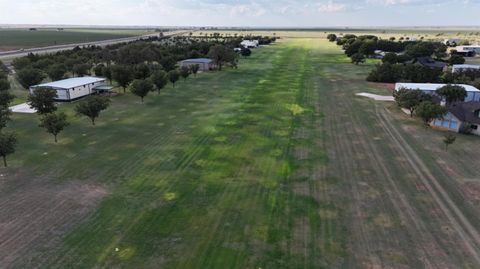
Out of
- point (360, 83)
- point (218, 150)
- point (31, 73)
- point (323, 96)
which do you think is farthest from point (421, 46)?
point (31, 73)

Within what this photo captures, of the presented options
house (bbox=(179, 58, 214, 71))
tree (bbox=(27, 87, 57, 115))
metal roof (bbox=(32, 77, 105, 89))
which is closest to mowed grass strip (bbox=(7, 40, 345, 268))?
tree (bbox=(27, 87, 57, 115))

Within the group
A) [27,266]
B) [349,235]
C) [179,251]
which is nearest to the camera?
[27,266]

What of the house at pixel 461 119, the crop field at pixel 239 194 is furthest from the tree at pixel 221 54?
the house at pixel 461 119

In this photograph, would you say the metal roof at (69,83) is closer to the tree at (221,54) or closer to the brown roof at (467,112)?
the tree at (221,54)

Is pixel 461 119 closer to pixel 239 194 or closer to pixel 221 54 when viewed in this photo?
pixel 239 194

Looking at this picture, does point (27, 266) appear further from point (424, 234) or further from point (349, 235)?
point (424, 234)

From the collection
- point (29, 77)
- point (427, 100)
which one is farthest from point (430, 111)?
point (29, 77)

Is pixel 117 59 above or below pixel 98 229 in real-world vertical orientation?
above
